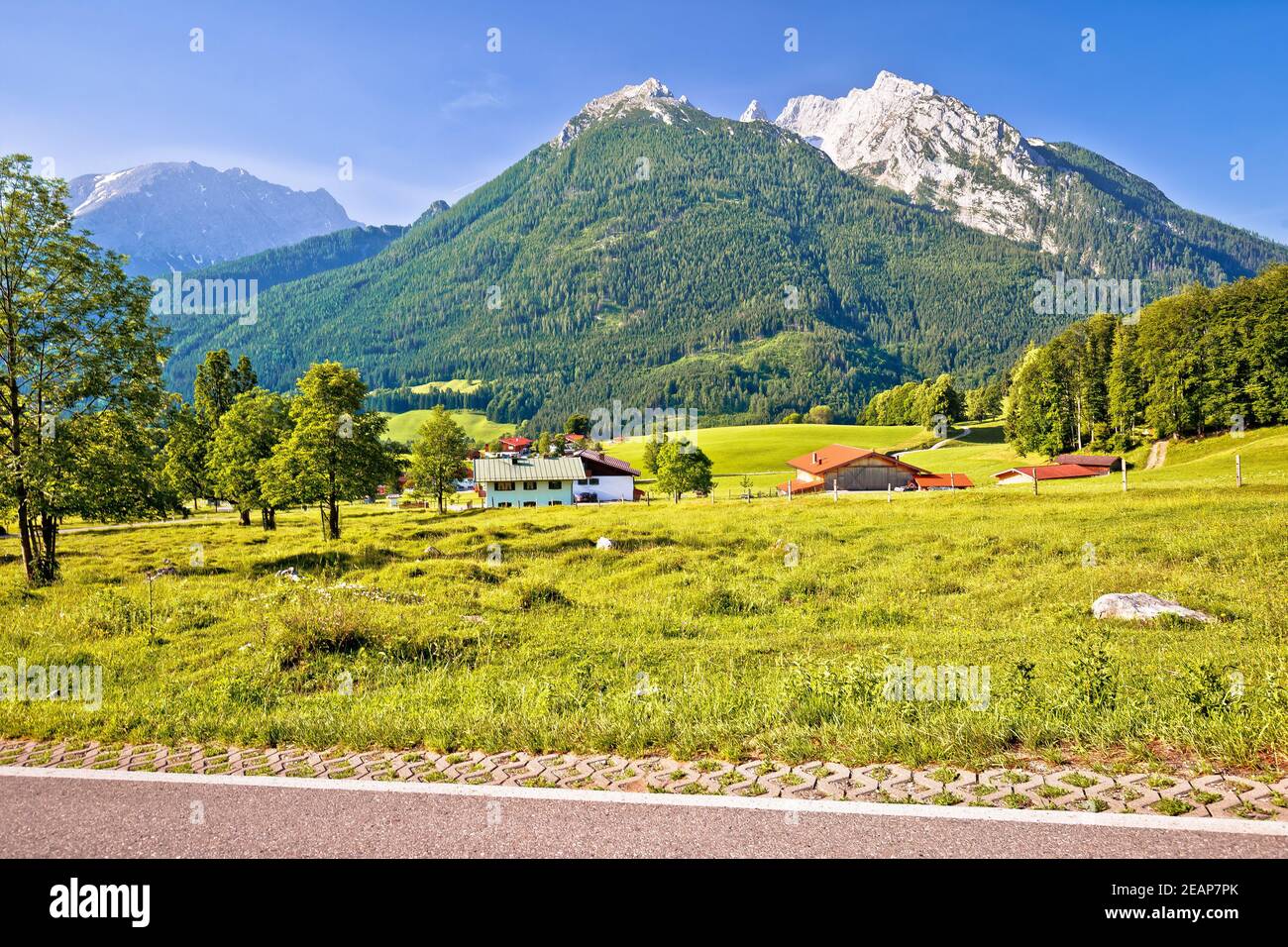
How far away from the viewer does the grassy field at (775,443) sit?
14338 cm

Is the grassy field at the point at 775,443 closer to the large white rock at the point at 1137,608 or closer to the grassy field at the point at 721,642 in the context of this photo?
the grassy field at the point at 721,642

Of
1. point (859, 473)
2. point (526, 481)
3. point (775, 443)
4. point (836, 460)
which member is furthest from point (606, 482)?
point (775, 443)

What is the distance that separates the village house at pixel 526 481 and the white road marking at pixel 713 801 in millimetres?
84735

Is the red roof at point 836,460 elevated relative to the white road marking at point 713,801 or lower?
elevated

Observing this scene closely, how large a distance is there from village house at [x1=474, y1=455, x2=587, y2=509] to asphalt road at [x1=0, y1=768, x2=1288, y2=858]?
85.6m

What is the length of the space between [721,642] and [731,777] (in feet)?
23.8

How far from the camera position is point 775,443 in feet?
544

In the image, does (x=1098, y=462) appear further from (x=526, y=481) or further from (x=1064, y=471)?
(x=526, y=481)

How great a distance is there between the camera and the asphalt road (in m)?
4.75

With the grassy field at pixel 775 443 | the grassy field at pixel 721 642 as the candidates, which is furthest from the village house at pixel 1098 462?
the grassy field at pixel 775 443

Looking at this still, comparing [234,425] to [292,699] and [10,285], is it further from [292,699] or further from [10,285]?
[292,699]

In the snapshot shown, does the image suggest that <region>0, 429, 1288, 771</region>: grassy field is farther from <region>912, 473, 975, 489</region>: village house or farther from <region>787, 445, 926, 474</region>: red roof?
<region>787, 445, 926, 474</region>: red roof
